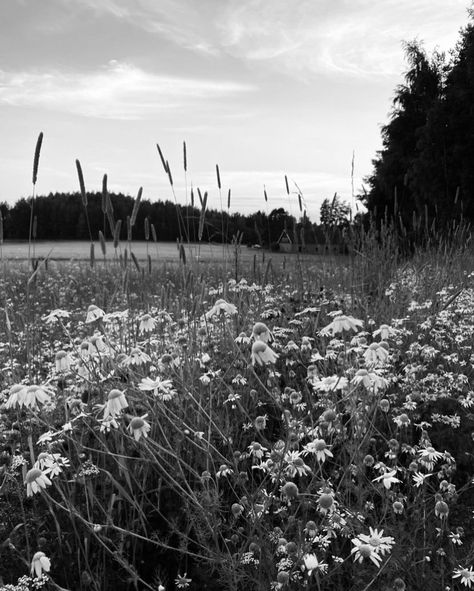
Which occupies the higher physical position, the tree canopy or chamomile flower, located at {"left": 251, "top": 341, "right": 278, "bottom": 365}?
the tree canopy

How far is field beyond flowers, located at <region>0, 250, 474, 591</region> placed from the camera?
91.0 inches

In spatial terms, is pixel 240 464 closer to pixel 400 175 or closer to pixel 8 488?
pixel 8 488

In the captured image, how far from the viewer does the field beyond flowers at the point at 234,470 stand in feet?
7.58

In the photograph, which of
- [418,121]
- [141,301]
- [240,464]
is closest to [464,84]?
[418,121]

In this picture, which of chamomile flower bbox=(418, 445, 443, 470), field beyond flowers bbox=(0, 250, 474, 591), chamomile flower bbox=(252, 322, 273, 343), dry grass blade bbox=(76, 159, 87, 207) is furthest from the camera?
dry grass blade bbox=(76, 159, 87, 207)

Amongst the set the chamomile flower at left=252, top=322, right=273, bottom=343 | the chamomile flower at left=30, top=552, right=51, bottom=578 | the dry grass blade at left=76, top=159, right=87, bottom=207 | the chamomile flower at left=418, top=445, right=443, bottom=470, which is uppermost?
the dry grass blade at left=76, top=159, right=87, bottom=207

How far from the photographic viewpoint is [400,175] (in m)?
33.4

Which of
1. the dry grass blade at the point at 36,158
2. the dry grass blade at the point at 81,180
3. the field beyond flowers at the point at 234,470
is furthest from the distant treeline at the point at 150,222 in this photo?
the field beyond flowers at the point at 234,470

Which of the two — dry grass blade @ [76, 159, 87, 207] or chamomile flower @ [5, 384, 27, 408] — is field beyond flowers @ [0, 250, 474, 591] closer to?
chamomile flower @ [5, 384, 27, 408]

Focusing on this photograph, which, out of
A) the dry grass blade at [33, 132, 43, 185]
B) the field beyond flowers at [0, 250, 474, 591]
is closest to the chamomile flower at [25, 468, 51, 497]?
the field beyond flowers at [0, 250, 474, 591]

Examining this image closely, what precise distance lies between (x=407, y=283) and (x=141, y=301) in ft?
10.1

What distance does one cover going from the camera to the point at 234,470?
9.24 ft

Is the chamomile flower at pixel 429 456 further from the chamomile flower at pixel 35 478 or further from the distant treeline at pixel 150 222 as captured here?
the distant treeline at pixel 150 222

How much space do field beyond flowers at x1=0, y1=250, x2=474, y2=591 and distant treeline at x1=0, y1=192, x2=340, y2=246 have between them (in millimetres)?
1111
